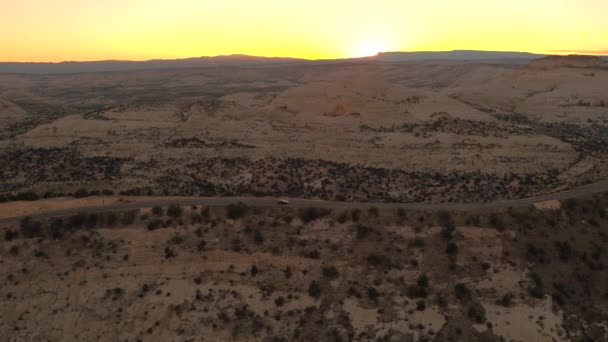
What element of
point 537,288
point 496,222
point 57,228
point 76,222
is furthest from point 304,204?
point 57,228

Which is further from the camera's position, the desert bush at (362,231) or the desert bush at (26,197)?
the desert bush at (26,197)

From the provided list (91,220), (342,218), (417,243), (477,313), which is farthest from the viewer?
(342,218)

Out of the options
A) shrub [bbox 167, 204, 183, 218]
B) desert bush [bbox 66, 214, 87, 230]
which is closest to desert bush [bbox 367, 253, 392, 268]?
shrub [bbox 167, 204, 183, 218]

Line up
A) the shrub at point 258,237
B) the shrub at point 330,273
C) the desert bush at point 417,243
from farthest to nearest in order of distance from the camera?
1. the shrub at point 258,237
2. the desert bush at point 417,243
3. the shrub at point 330,273

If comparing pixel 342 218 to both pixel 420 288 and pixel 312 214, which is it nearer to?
pixel 312 214

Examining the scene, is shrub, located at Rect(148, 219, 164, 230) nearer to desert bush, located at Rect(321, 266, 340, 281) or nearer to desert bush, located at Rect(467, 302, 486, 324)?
desert bush, located at Rect(321, 266, 340, 281)

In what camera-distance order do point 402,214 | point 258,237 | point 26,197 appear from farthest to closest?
point 26,197
point 402,214
point 258,237

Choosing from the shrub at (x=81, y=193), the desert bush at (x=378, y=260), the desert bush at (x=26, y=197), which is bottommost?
the desert bush at (x=378, y=260)

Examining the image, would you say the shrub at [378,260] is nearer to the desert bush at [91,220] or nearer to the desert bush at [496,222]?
the desert bush at [496,222]

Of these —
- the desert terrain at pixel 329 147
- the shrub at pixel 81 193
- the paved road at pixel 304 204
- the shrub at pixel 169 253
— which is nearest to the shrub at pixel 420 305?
the paved road at pixel 304 204
